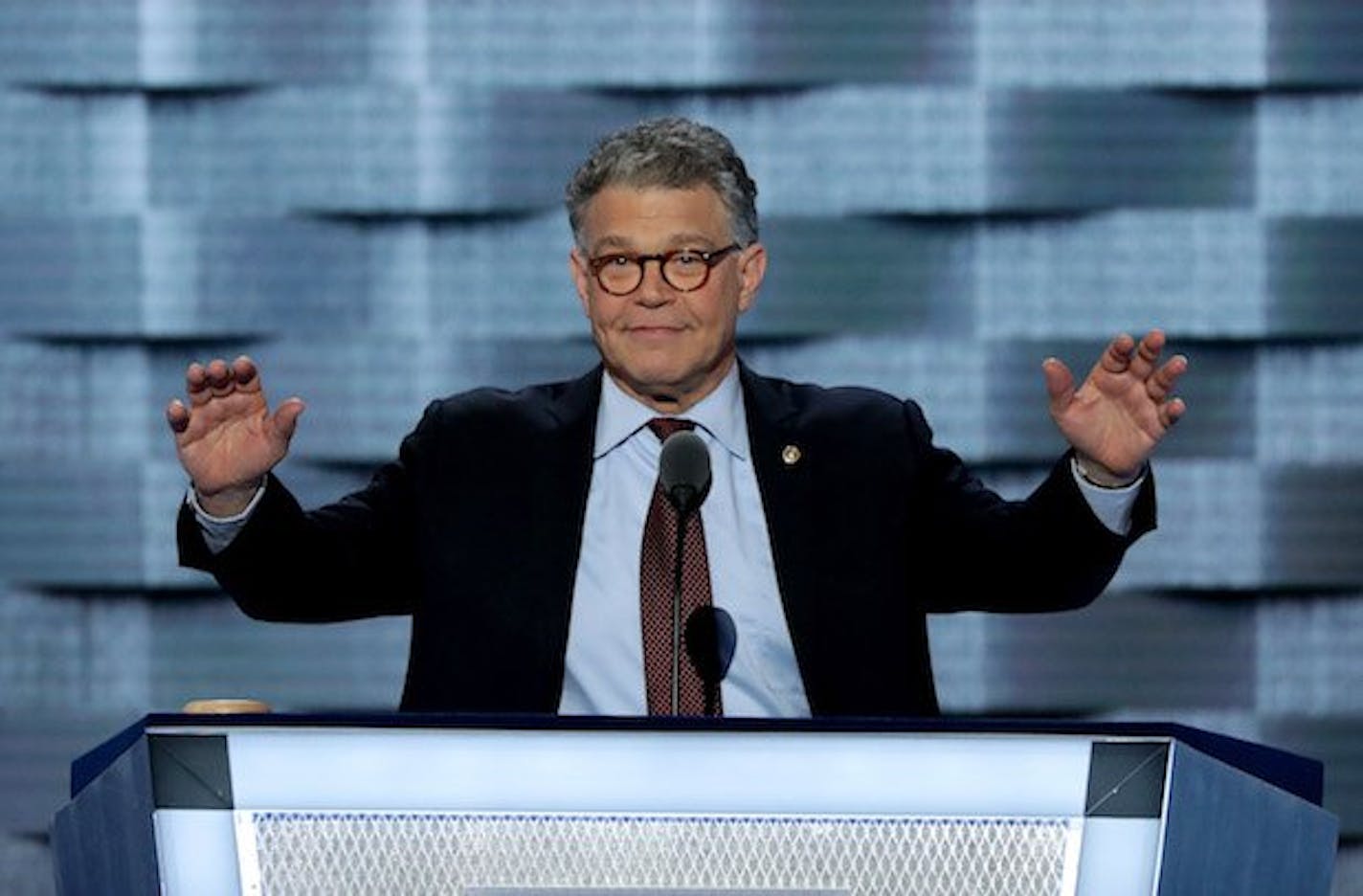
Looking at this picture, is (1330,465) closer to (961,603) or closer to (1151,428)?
(961,603)

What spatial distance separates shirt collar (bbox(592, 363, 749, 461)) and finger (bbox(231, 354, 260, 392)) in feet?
1.87

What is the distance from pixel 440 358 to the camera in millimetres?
2842

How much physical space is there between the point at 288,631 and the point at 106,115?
0.60m

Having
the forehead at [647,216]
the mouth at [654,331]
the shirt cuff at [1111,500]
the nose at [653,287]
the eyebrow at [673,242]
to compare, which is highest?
the forehead at [647,216]

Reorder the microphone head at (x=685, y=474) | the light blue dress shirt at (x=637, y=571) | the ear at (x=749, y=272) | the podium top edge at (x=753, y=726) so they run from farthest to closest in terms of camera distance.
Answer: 1. the ear at (x=749, y=272)
2. the light blue dress shirt at (x=637, y=571)
3. the microphone head at (x=685, y=474)
4. the podium top edge at (x=753, y=726)

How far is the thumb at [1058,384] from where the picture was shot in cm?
186

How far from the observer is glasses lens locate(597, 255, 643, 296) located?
2.30 m

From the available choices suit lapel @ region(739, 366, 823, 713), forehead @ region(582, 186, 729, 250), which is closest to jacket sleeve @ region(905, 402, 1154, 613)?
suit lapel @ region(739, 366, 823, 713)

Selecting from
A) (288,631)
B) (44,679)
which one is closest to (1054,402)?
(288,631)

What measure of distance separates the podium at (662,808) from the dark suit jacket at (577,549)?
86cm

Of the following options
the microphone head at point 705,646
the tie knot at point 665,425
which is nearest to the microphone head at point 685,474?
the microphone head at point 705,646

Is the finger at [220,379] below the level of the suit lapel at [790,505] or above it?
above

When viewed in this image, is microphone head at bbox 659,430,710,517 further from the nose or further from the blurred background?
the blurred background

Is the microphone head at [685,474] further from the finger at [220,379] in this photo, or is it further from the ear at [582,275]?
the ear at [582,275]
